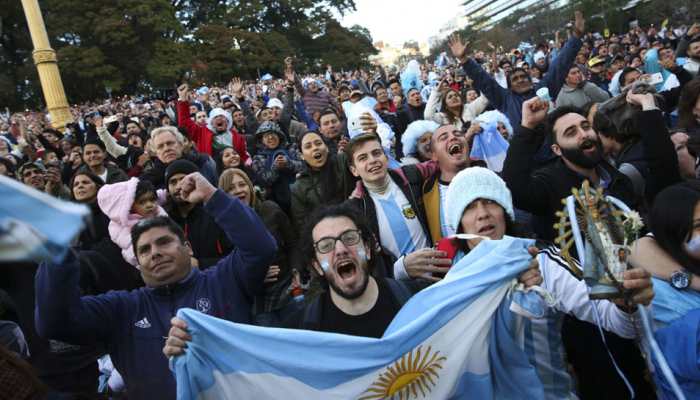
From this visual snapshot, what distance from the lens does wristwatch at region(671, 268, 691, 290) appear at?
1.89 metres

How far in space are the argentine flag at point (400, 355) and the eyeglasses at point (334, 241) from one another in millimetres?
438

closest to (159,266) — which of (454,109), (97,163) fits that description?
(97,163)

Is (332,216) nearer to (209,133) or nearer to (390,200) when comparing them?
(390,200)

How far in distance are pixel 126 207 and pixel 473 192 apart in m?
2.48

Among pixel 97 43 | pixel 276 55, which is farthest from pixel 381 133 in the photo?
pixel 276 55

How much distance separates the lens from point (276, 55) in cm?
3881

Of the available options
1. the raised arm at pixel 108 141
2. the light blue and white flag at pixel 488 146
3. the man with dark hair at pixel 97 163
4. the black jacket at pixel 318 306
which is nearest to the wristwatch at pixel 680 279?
the black jacket at pixel 318 306

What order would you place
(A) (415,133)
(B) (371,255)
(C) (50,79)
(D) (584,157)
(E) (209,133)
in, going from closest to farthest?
(B) (371,255), (D) (584,157), (A) (415,133), (E) (209,133), (C) (50,79)

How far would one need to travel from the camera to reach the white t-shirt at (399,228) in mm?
3197

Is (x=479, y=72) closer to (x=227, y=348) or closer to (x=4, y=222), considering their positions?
(x=227, y=348)

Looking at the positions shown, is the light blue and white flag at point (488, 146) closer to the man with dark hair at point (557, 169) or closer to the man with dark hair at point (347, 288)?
the man with dark hair at point (557, 169)

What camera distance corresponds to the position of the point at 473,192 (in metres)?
2.47

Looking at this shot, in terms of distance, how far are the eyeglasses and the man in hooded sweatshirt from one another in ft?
13.1

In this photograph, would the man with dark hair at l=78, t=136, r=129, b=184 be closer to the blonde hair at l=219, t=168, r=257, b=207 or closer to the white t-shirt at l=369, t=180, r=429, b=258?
the blonde hair at l=219, t=168, r=257, b=207
